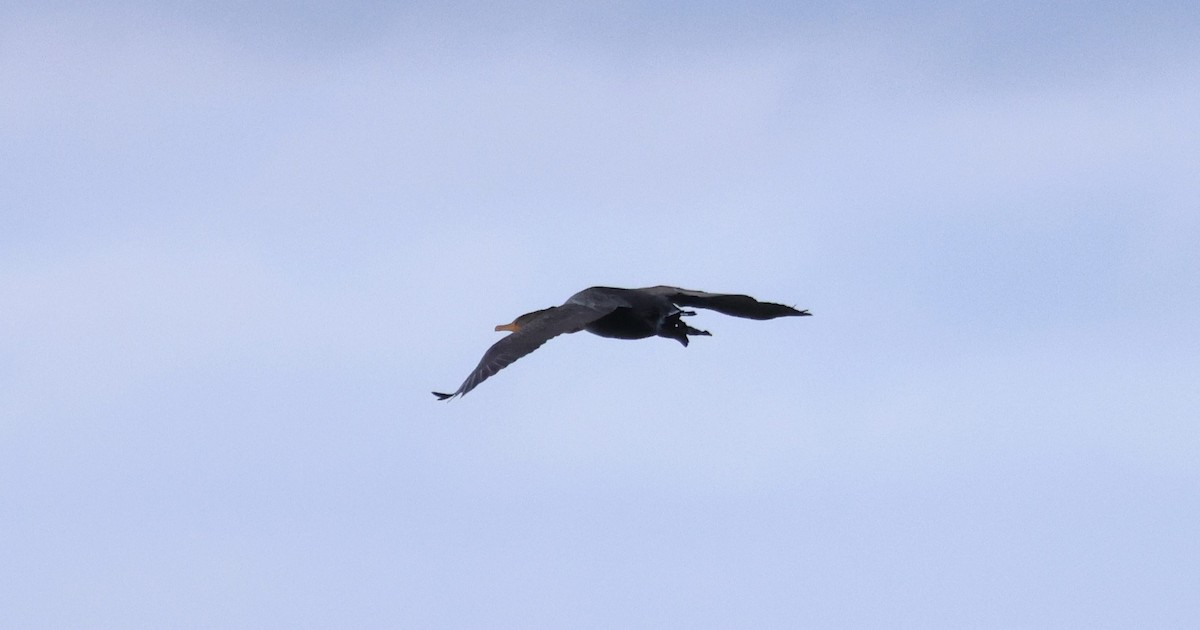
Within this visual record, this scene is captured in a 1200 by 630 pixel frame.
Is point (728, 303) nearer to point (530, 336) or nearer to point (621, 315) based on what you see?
point (621, 315)

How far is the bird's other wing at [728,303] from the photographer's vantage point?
2953 centimetres

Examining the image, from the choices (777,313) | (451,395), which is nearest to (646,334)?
(777,313)

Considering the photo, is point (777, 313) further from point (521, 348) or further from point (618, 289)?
point (521, 348)

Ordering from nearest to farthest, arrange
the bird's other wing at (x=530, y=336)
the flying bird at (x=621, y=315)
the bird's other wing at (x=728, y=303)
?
the bird's other wing at (x=530, y=336) → the flying bird at (x=621, y=315) → the bird's other wing at (x=728, y=303)

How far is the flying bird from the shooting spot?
25.3 m

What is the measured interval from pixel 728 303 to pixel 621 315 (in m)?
2.77

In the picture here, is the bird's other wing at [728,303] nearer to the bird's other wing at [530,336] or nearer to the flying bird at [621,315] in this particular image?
the flying bird at [621,315]

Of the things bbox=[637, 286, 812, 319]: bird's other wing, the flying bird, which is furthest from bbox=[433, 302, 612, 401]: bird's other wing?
bbox=[637, 286, 812, 319]: bird's other wing

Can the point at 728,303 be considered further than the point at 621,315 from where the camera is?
Yes

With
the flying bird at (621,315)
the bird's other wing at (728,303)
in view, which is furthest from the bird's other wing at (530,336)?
the bird's other wing at (728,303)

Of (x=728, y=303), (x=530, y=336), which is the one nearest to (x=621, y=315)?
(x=728, y=303)

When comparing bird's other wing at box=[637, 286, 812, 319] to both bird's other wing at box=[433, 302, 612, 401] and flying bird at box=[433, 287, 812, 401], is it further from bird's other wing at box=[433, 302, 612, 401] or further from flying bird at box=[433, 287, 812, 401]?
bird's other wing at box=[433, 302, 612, 401]

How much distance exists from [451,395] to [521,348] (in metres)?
1.76

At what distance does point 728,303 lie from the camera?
29922 millimetres
